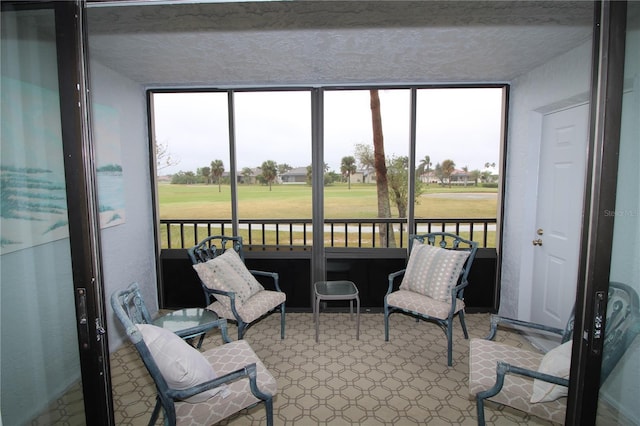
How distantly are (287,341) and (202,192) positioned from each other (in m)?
1.90

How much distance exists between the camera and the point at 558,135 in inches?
112

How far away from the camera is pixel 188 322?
2.38 metres

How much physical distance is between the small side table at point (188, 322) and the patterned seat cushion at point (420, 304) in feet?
5.12

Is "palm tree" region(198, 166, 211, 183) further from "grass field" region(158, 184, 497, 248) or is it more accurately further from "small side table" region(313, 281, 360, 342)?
"small side table" region(313, 281, 360, 342)

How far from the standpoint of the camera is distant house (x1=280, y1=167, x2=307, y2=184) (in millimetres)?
3664

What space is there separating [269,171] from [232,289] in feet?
4.76

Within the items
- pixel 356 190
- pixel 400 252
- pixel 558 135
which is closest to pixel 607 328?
pixel 558 135

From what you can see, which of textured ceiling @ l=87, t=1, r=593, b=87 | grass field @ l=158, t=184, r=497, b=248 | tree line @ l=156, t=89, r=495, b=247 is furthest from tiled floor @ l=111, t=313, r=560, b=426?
textured ceiling @ l=87, t=1, r=593, b=87

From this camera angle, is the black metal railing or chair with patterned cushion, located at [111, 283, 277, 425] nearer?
chair with patterned cushion, located at [111, 283, 277, 425]

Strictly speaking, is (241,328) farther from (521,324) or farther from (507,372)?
(521,324)

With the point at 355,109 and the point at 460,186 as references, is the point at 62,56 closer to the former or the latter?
the point at 355,109

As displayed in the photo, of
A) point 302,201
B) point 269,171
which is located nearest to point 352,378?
point 302,201

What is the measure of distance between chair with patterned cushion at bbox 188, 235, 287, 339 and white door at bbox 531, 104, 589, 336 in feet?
7.92

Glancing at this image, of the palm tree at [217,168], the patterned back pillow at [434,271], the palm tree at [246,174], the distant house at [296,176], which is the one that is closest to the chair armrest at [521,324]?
the patterned back pillow at [434,271]
